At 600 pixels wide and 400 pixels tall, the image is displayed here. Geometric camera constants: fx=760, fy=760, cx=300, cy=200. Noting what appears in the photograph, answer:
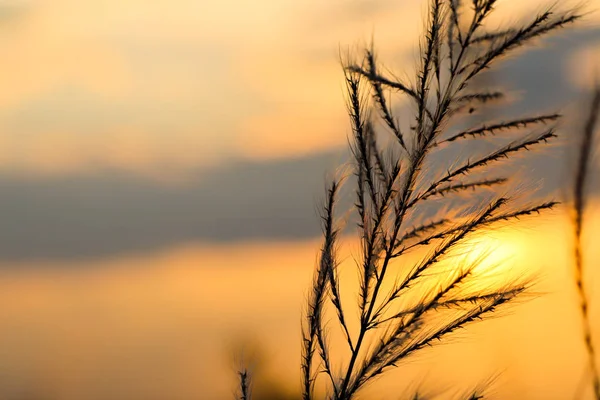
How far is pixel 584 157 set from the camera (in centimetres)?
209

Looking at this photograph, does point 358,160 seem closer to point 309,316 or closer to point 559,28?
point 309,316

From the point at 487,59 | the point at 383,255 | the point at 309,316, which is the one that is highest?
the point at 487,59

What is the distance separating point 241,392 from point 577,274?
1018 mm

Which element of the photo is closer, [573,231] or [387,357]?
[387,357]

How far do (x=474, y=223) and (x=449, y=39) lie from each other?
463mm

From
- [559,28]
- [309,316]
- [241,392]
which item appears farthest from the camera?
[241,392]

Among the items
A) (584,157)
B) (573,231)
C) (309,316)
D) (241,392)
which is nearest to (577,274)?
(573,231)

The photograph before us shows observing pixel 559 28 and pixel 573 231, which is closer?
pixel 559 28

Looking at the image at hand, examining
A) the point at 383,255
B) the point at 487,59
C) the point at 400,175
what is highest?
the point at 487,59

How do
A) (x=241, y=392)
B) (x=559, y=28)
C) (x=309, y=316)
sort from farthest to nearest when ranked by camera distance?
(x=241, y=392), (x=309, y=316), (x=559, y=28)

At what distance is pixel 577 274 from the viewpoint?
85.6 inches

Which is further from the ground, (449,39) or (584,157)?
(449,39)

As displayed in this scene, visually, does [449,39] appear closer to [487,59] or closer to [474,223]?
[487,59]

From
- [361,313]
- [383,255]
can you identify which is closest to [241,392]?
[361,313]
